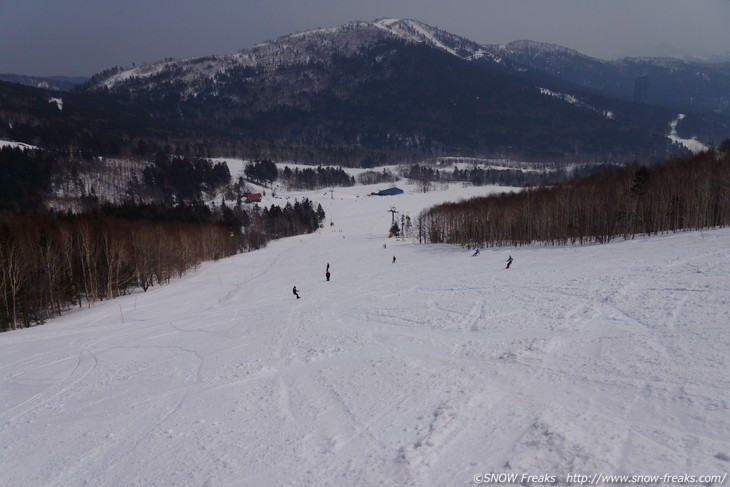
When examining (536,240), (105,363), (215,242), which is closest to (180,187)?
(215,242)

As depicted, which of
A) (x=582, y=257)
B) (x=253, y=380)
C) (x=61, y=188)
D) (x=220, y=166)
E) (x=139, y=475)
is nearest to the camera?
(x=139, y=475)

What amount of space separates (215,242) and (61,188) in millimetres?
96203

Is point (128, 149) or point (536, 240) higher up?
point (128, 149)

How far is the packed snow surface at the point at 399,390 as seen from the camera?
866 centimetres

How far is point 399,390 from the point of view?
12531 millimetres

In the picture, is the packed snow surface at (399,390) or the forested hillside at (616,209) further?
the forested hillside at (616,209)

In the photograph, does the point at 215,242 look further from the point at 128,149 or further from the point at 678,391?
the point at 128,149

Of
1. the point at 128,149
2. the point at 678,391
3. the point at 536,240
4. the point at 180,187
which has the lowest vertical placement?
the point at 536,240

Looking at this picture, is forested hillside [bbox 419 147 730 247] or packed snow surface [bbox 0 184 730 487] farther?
forested hillside [bbox 419 147 730 247]

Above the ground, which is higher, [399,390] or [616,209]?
[616,209]

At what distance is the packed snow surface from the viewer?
8.66 m

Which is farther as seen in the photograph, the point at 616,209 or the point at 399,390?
the point at 616,209

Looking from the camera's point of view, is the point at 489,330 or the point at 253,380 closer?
the point at 253,380

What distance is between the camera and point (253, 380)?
15070mm
